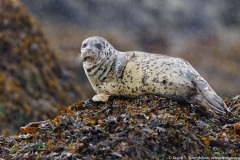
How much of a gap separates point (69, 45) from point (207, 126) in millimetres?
16021

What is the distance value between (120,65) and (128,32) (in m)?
15.9

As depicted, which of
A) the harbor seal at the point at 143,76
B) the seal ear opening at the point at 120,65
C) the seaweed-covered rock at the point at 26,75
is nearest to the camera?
the harbor seal at the point at 143,76

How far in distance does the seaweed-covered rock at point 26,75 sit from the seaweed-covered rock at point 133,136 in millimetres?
5650

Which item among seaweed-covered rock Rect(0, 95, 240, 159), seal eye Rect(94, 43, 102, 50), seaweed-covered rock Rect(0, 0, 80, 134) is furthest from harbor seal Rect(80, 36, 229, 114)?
seaweed-covered rock Rect(0, 0, 80, 134)

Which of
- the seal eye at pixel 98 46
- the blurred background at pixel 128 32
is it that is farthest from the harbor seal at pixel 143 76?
the blurred background at pixel 128 32

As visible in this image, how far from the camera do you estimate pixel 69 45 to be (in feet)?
71.1

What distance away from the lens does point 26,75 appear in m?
13.7

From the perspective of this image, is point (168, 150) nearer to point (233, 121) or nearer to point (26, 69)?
point (233, 121)

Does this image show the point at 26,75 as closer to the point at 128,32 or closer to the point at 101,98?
the point at 101,98

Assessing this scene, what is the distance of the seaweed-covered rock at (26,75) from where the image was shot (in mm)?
12367

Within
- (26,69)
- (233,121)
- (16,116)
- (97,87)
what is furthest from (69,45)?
(233,121)

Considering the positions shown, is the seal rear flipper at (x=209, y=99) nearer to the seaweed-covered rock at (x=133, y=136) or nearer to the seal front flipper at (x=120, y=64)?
the seaweed-covered rock at (x=133, y=136)

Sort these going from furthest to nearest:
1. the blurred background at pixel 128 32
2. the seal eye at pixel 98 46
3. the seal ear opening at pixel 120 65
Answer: the blurred background at pixel 128 32
the seal eye at pixel 98 46
the seal ear opening at pixel 120 65

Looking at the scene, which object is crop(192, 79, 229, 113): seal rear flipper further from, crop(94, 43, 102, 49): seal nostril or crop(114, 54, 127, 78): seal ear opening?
crop(94, 43, 102, 49): seal nostril
